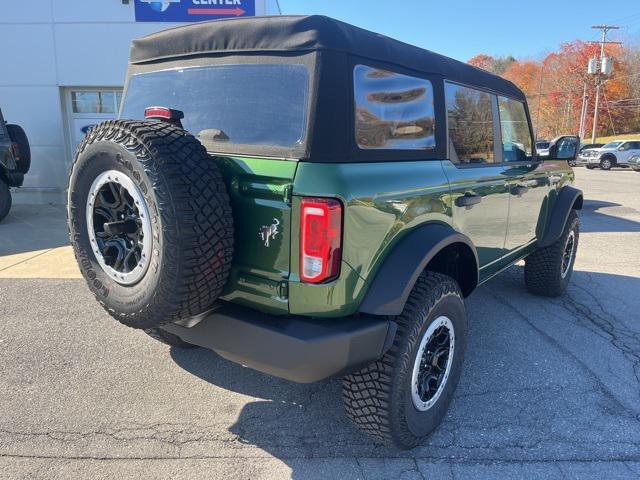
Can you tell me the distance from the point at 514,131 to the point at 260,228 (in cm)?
279

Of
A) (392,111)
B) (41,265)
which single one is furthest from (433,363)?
(41,265)

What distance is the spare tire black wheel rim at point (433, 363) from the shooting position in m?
2.49

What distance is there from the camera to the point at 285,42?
226cm

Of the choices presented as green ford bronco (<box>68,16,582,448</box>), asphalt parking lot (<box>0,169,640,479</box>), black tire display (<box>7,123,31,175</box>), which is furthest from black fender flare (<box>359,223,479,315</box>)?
black tire display (<box>7,123,31,175</box>)

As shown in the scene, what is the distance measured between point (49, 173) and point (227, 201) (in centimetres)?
1060

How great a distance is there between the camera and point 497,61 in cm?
8881

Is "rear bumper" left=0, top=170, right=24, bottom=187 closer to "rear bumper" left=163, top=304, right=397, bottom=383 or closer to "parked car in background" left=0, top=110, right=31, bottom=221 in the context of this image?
"parked car in background" left=0, top=110, right=31, bottom=221

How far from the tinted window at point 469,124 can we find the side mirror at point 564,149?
4.05 ft

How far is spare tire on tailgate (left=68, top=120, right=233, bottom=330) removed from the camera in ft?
6.45

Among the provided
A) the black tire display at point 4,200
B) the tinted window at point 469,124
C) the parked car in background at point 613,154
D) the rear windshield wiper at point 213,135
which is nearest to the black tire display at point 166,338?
the rear windshield wiper at point 213,135

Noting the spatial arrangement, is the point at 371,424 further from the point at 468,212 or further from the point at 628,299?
the point at 628,299

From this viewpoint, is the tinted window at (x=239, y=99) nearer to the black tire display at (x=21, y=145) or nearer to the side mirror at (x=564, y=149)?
the side mirror at (x=564, y=149)

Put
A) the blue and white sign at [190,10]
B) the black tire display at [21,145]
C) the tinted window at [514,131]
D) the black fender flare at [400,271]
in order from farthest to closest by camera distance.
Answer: the blue and white sign at [190,10]
the black tire display at [21,145]
the tinted window at [514,131]
the black fender flare at [400,271]

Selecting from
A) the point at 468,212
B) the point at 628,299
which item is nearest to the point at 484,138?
the point at 468,212
